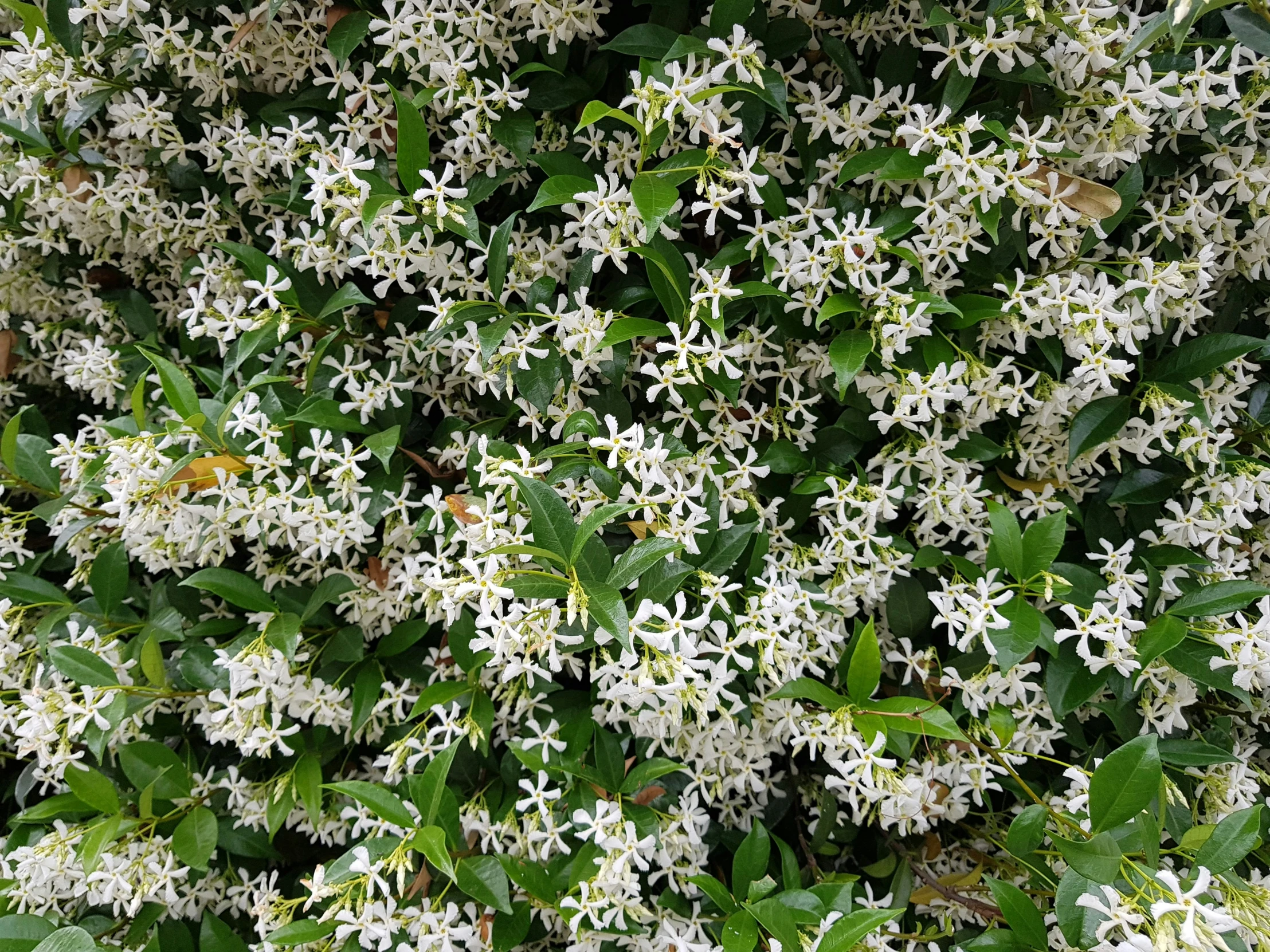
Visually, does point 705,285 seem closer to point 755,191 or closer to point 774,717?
point 755,191

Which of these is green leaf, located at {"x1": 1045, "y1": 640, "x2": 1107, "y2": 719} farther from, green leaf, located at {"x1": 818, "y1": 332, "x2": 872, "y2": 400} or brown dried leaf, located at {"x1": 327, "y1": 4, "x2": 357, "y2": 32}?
brown dried leaf, located at {"x1": 327, "y1": 4, "x2": 357, "y2": 32}

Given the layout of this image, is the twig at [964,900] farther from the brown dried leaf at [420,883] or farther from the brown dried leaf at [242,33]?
the brown dried leaf at [242,33]

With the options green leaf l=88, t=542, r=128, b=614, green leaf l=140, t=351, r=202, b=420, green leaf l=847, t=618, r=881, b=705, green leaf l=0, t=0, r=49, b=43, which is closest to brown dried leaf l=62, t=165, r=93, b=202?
Answer: green leaf l=0, t=0, r=49, b=43

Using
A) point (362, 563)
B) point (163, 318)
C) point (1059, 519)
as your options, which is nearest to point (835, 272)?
point (1059, 519)

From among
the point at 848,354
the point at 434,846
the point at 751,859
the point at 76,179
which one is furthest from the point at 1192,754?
the point at 76,179

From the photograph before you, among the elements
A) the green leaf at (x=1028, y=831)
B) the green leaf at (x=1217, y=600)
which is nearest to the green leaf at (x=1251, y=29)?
the green leaf at (x=1217, y=600)

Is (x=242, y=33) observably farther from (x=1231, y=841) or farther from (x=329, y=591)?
(x=1231, y=841)
